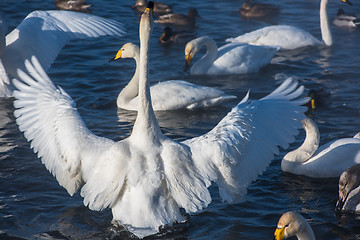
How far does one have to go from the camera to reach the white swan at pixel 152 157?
5930 mm

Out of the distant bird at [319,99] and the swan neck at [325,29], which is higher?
the swan neck at [325,29]

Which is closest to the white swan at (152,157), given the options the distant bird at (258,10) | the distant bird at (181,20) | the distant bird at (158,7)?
the distant bird at (181,20)

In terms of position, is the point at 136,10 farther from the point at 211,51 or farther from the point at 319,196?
the point at 319,196

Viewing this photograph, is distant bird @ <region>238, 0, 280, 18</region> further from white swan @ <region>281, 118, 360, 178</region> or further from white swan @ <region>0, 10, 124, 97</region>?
white swan @ <region>281, 118, 360, 178</region>

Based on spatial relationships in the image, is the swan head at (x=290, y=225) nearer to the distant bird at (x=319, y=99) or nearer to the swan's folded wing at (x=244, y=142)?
the swan's folded wing at (x=244, y=142)

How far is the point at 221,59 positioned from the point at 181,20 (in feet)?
11.2

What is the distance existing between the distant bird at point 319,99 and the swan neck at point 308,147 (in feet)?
6.82

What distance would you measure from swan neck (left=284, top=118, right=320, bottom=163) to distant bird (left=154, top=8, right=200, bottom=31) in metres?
7.64

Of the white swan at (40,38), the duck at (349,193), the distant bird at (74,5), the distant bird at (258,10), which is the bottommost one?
the duck at (349,193)

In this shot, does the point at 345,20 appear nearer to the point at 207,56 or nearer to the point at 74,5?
the point at 207,56

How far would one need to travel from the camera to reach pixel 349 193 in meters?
6.98

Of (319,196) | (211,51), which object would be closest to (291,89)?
(319,196)

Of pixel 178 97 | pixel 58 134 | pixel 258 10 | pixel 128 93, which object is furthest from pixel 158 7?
pixel 58 134

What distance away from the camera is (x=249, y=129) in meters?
6.16
